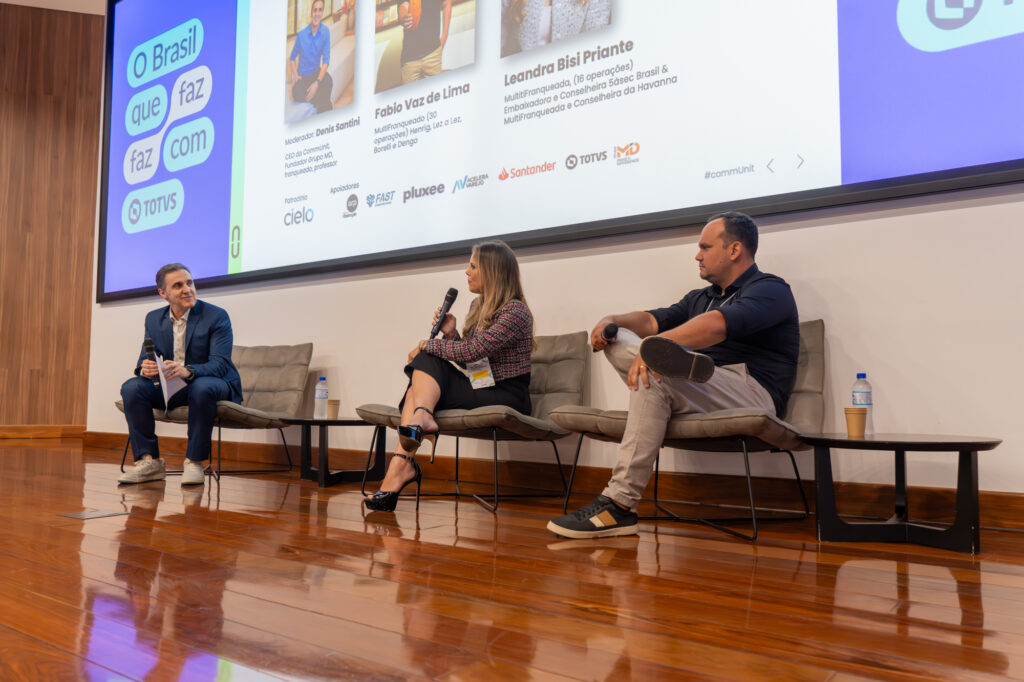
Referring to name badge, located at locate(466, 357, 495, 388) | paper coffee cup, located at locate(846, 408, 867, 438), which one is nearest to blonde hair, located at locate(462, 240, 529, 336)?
name badge, located at locate(466, 357, 495, 388)

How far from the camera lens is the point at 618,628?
4.37ft

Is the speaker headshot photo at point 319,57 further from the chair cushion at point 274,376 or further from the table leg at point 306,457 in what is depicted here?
the table leg at point 306,457

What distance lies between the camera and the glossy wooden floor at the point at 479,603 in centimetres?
114

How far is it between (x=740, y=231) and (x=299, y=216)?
270 centimetres

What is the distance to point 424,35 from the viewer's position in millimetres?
3990

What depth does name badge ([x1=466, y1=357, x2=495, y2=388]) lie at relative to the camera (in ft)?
9.71

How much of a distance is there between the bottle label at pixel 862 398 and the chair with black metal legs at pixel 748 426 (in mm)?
107

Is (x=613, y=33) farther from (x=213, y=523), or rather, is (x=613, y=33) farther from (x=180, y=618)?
(x=180, y=618)

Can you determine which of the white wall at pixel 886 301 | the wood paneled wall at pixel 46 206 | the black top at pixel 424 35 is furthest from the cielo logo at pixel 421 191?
the wood paneled wall at pixel 46 206

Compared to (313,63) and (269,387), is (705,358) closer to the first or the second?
(269,387)

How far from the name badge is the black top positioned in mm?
1819

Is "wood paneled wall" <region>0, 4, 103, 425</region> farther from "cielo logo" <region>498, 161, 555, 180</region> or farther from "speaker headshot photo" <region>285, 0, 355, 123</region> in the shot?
"cielo logo" <region>498, 161, 555, 180</region>

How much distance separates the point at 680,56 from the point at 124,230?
4180 mm

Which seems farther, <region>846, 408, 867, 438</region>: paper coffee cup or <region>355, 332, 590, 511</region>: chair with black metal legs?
<region>355, 332, 590, 511</region>: chair with black metal legs
